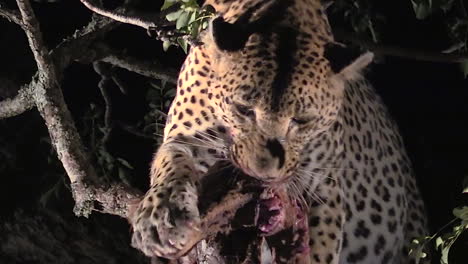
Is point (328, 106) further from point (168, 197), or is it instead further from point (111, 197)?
point (111, 197)

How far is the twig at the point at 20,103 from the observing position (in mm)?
4156

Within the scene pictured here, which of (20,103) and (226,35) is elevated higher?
(226,35)

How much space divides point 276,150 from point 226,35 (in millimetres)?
479

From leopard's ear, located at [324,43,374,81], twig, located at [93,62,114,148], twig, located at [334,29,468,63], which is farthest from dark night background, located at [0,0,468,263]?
leopard's ear, located at [324,43,374,81]

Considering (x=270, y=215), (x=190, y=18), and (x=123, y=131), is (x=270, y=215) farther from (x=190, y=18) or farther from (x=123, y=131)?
(x=123, y=131)

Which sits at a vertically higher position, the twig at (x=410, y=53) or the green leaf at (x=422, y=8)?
the green leaf at (x=422, y=8)

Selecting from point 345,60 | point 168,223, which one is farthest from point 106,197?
point 345,60

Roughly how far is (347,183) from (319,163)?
1.55 ft

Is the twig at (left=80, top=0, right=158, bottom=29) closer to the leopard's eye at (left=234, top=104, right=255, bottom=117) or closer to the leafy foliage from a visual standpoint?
the leafy foliage

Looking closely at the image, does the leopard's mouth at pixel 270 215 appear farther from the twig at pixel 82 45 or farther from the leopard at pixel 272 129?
the twig at pixel 82 45

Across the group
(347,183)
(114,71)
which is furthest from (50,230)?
(347,183)

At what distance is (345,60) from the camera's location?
130 inches

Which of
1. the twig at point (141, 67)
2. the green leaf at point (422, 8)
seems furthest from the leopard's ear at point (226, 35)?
the twig at point (141, 67)

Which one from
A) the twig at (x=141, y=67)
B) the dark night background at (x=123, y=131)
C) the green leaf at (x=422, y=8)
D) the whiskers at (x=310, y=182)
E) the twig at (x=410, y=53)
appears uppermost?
the green leaf at (x=422, y=8)
